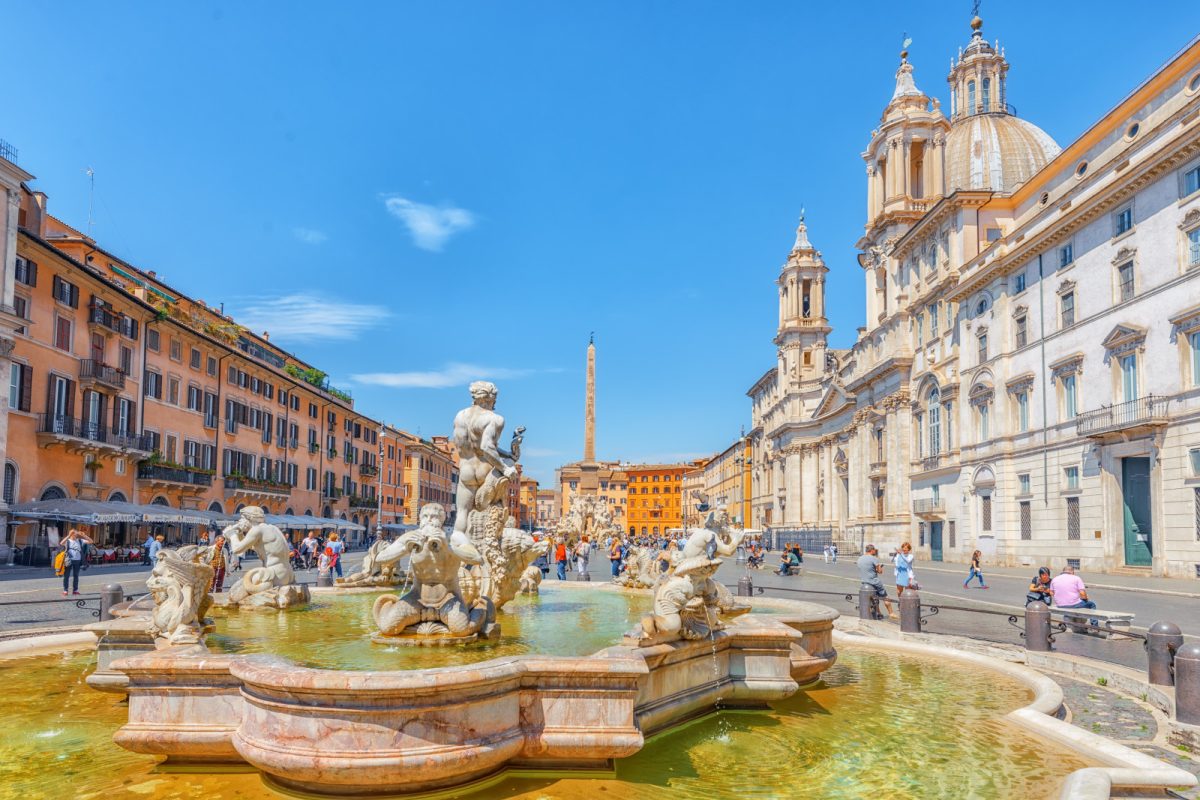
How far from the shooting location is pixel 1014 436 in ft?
113

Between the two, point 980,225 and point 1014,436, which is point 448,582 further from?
point 980,225

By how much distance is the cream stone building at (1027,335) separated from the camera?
25.3m

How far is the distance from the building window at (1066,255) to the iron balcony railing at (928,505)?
44.1 ft

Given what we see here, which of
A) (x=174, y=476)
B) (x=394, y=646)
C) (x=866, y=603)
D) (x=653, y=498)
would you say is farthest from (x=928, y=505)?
(x=653, y=498)

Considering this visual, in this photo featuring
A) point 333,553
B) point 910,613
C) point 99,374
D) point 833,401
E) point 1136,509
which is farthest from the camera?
point 833,401

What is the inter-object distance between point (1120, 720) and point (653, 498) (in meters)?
141

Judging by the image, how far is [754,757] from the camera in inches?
225

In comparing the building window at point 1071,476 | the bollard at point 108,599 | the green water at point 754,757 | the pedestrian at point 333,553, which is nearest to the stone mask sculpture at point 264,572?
the bollard at point 108,599

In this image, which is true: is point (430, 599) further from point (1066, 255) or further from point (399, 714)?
point (1066, 255)

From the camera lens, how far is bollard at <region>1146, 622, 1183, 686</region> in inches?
317

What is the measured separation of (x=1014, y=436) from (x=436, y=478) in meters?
67.4

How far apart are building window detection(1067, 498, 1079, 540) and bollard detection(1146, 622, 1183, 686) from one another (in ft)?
80.7

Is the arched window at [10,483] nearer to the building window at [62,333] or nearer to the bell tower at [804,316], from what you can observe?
the building window at [62,333]

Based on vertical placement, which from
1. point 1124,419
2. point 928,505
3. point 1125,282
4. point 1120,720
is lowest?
point 1120,720
